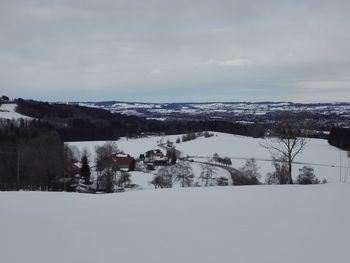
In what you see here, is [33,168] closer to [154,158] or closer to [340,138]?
[154,158]

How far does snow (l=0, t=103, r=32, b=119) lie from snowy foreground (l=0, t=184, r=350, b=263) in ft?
367

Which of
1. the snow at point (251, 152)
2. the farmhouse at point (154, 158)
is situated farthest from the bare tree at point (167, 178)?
the farmhouse at point (154, 158)

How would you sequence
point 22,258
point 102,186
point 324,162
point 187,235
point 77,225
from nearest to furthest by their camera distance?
1. point 22,258
2. point 187,235
3. point 77,225
4. point 102,186
5. point 324,162

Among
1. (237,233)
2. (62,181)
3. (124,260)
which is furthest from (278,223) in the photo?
(62,181)

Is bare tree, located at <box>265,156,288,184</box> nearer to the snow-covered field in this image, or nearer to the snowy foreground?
the snow-covered field

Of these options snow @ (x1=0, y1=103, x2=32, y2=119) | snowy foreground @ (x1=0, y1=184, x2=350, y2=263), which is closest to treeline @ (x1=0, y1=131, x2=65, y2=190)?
snowy foreground @ (x1=0, y1=184, x2=350, y2=263)

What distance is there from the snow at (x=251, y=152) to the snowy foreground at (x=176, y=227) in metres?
36.6

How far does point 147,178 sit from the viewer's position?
51.3 metres

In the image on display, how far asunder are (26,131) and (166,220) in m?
84.4

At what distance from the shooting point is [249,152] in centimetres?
7650

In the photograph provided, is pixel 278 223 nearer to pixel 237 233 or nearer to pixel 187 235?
pixel 237 233

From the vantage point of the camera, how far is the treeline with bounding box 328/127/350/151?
7356cm

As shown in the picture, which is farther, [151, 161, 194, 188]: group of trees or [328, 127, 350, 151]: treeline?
[328, 127, 350, 151]: treeline

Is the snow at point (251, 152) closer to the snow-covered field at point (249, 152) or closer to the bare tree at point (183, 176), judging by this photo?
the snow-covered field at point (249, 152)
